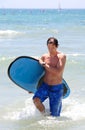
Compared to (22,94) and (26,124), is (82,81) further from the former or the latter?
(26,124)

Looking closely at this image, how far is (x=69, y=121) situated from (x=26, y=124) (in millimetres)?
666

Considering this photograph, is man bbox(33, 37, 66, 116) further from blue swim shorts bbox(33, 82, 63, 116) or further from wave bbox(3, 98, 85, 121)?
wave bbox(3, 98, 85, 121)

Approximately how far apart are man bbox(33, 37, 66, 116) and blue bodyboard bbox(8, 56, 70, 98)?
20cm

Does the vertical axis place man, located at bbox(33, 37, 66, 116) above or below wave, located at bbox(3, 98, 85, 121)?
above

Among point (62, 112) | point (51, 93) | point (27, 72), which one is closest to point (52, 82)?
point (51, 93)

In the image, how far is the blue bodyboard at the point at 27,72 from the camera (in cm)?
670

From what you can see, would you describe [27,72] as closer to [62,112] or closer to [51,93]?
[51,93]

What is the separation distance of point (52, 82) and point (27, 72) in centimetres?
57

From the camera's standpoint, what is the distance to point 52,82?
21.2ft

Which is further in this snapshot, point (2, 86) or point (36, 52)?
point (36, 52)

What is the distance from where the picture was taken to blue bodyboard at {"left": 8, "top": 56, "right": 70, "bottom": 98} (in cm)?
670

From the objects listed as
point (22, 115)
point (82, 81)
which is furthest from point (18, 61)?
point (82, 81)

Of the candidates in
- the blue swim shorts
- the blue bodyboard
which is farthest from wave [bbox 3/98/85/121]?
the blue bodyboard

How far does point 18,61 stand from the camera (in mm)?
6750
